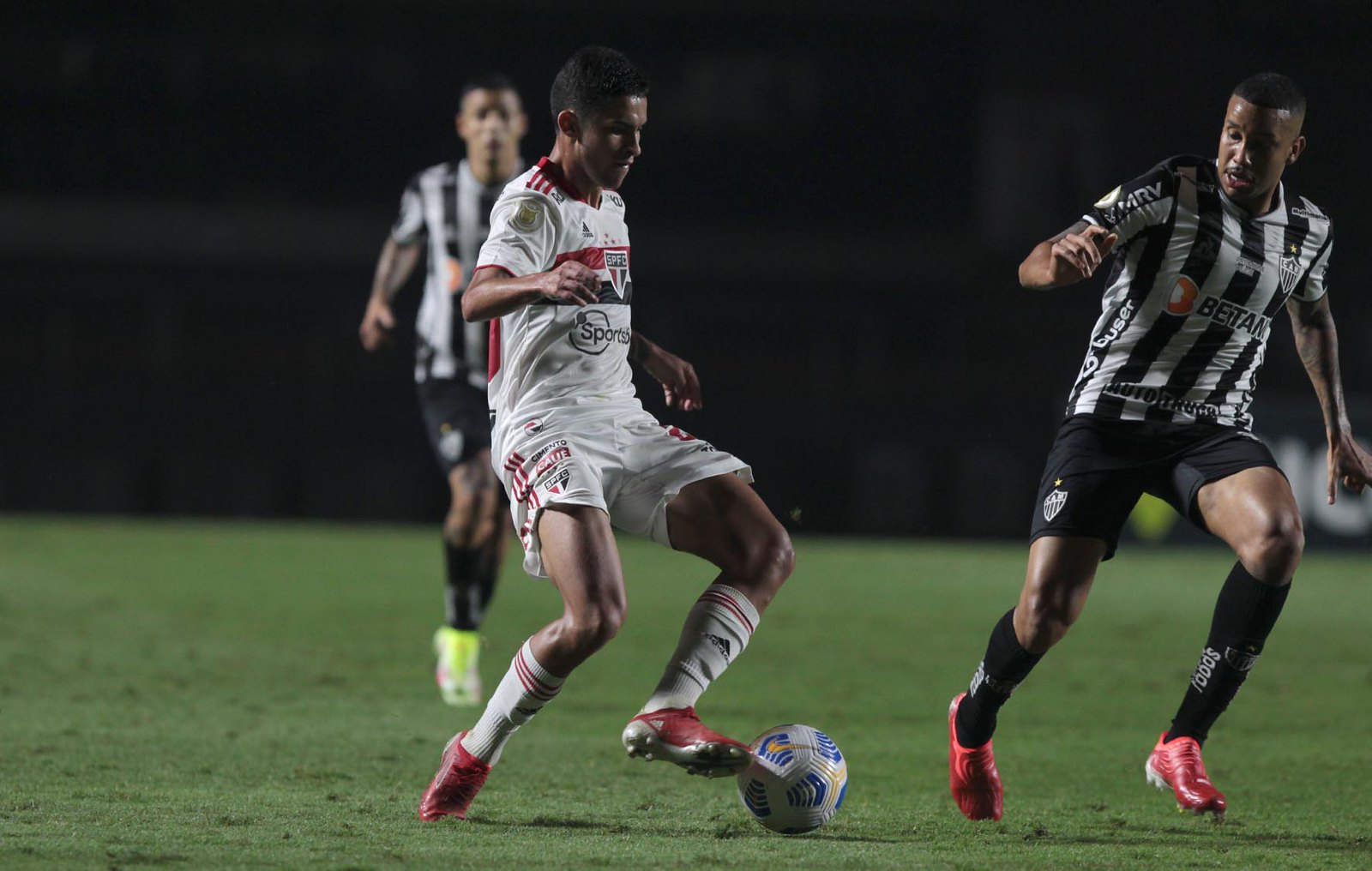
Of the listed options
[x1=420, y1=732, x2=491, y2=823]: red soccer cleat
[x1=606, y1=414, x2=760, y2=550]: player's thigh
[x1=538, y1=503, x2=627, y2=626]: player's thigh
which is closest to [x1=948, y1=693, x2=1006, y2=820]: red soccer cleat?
[x1=606, y1=414, x2=760, y2=550]: player's thigh

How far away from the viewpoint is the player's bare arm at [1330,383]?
469 centimetres

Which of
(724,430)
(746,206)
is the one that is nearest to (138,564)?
(724,430)

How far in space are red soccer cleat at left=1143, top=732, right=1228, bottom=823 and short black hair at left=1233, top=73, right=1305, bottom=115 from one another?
1.69 m

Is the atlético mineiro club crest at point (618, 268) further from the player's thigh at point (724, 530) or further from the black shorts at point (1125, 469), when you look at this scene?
the black shorts at point (1125, 469)

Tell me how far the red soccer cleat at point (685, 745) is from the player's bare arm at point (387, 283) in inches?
134

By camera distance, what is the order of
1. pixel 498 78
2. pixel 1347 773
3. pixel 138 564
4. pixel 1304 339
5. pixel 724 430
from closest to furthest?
pixel 1304 339 → pixel 1347 773 → pixel 498 78 → pixel 138 564 → pixel 724 430

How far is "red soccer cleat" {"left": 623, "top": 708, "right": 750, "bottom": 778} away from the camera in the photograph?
144 inches

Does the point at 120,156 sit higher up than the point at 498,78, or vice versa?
the point at 498,78

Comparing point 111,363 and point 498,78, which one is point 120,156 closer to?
point 111,363

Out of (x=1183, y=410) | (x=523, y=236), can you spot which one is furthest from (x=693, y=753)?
(x=1183, y=410)

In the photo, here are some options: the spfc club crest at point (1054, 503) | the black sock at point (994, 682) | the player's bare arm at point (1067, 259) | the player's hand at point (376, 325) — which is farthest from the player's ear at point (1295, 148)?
the player's hand at point (376, 325)

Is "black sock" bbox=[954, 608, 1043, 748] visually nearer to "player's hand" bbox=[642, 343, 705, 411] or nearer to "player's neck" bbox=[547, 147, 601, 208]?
"player's hand" bbox=[642, 343, 705, 411]

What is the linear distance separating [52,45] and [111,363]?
4.62m

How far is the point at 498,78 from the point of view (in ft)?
22.7
